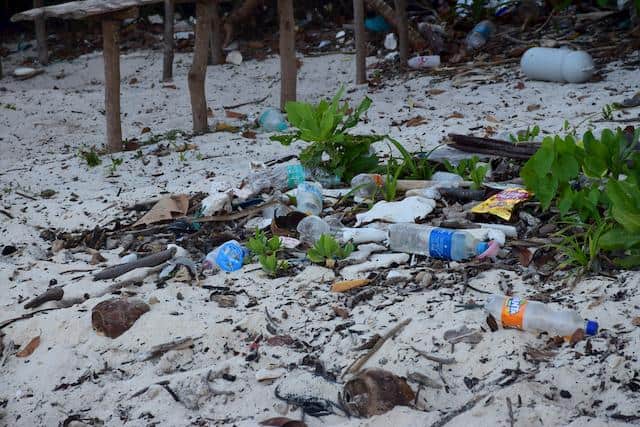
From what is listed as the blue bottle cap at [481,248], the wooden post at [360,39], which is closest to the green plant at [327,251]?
the blue bottle cap at [481,248]

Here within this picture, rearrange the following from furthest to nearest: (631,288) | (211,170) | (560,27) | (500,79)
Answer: (560,27), (500,79), (211,170), (631,288)

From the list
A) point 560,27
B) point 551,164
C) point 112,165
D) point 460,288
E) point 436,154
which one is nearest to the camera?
point 460,288

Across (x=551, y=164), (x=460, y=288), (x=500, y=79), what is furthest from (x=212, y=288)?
(x=500, y=79)

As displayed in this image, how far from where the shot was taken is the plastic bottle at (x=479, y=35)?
747cm

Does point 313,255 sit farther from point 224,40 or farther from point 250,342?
point 224,40

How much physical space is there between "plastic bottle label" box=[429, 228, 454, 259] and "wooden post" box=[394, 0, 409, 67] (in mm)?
4339

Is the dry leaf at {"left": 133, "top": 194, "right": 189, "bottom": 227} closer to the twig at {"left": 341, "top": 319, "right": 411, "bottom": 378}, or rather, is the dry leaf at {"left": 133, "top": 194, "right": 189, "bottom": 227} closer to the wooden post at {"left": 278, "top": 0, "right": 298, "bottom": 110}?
the twig at {"left": 341, "top": 319, "right": 411, "bottom": 378}

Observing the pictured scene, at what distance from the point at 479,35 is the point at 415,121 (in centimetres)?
233

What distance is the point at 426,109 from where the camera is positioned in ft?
19.5

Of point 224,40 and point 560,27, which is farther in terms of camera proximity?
point 224,40

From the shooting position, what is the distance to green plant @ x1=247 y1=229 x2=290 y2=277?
10.3ft

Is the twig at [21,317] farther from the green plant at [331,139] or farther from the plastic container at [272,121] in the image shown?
the plastic container at [272,121]

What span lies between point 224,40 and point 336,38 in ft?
3.86

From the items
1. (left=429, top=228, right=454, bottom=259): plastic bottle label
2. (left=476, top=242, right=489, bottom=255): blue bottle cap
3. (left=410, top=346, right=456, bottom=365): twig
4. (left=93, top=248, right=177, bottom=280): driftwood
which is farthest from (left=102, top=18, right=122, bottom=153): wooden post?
(left=410, top=346, right=456, bottom=365): twig
